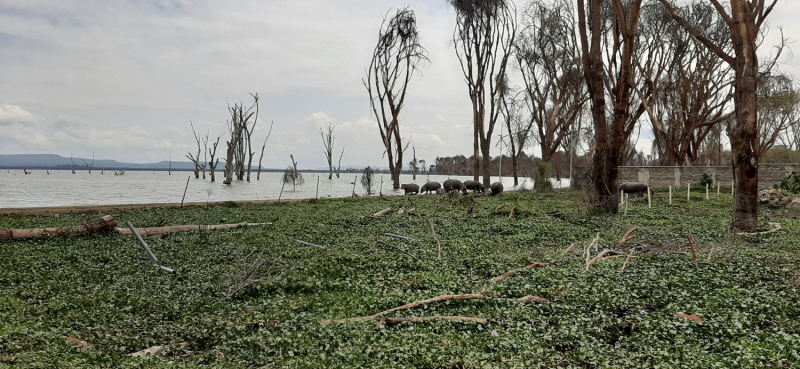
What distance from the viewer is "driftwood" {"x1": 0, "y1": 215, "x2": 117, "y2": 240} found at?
9406 millimetres

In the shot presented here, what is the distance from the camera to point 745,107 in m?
9.66

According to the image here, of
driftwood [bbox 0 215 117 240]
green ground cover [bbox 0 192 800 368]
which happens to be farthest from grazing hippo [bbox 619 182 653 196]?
driftwood [bbox 0 215 117 240]

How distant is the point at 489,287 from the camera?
238 inches

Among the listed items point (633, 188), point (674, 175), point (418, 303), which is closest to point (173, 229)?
point (418, 303)

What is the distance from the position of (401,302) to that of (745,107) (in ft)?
29.1

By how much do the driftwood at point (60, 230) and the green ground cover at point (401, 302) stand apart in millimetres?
198

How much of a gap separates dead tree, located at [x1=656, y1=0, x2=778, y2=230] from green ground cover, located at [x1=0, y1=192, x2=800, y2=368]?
2.71 ft

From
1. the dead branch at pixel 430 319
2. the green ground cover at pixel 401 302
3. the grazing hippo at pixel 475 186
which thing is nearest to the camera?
the green ground cover at pixel 401 302

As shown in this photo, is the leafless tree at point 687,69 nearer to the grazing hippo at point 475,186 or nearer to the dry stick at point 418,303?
the grazing hippo at point 475,186

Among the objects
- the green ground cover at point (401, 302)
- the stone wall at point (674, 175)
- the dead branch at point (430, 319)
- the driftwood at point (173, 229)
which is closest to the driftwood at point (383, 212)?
the green ground cover at point (401, 302)

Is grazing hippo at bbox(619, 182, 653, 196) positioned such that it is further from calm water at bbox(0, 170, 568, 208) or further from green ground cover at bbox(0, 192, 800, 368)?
green ground cover at bbox(0, 192, 800, 368)

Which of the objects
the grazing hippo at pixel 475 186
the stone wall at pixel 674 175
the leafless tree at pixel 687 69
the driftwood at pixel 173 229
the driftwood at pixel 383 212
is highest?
the leafless tree at pixel 687 69

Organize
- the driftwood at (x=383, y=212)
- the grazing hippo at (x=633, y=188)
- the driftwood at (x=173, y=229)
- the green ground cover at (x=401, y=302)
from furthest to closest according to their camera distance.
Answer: the grazing hippo at (x=633, y=188) → the driftwood at (x=383, y=212) → the driftwood at (x=173, y=229) → the green ground cover at (x=401, y=302)

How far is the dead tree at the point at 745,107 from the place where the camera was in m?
9.62
